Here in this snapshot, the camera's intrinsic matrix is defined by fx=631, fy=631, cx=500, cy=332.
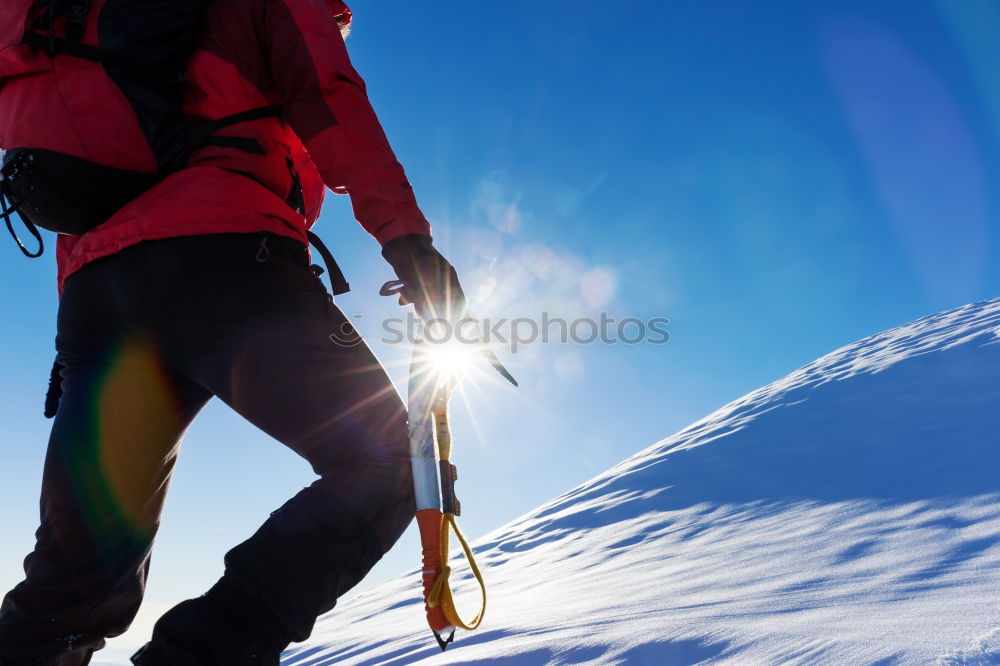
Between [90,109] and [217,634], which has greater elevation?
[90,109]

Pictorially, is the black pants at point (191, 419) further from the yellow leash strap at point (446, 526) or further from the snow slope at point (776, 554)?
the snow slope at point (776, 554)

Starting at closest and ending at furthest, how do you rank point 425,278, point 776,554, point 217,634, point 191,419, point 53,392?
point 217,634 < point 425,278 < point 191,419 < point 53,392 < point 776,554

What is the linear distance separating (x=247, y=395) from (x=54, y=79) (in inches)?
28.8

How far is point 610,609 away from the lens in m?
2.50

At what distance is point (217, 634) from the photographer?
875mm

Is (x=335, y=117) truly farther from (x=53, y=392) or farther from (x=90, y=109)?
(x=53, y=392)

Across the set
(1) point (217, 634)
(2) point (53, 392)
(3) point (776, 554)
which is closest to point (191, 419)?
(2) point (53, 392)

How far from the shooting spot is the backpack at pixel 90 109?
3.81 ft

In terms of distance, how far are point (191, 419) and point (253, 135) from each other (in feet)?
2.04

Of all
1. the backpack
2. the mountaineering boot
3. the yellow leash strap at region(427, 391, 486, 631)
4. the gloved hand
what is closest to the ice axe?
the yellow leash strap at region(427, 391, 486, 631)

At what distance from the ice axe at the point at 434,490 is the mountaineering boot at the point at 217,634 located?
23 cm

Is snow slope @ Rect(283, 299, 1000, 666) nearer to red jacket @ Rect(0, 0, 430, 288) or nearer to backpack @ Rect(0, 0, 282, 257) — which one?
red jacket @ Rect(0, 0, 430, 288)

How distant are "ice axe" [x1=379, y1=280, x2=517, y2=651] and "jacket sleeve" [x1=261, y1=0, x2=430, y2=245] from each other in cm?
29

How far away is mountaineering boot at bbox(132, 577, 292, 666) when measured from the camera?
34.3 inches
